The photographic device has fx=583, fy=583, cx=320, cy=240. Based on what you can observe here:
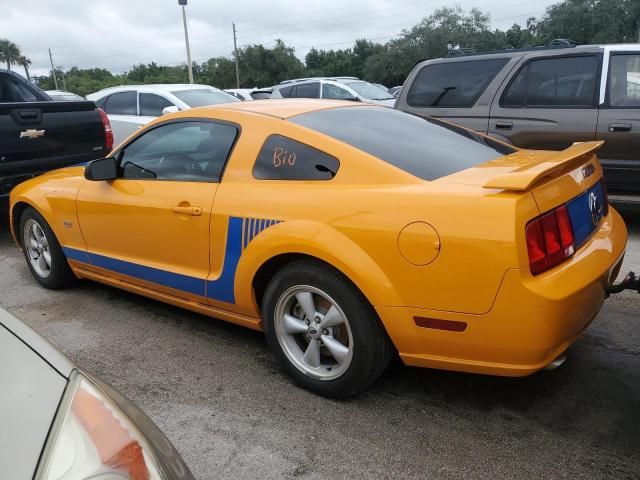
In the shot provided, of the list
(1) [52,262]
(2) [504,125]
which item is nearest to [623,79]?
(2) [504,125]

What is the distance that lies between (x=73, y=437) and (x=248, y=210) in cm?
182

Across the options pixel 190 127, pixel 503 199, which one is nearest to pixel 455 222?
pixel 503 199

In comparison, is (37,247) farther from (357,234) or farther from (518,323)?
(518,323)

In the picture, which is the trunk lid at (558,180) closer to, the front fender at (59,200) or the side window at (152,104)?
the front fender at (59,200)

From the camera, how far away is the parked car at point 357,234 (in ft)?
7.70

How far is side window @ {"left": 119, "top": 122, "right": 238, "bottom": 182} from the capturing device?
3346 millimetres

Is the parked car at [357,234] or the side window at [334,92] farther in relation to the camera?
the side window at [334,92]

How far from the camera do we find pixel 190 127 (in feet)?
11.9

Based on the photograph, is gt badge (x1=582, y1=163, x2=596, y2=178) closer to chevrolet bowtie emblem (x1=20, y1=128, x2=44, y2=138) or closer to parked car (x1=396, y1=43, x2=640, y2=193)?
parked car (x1=396, y1=43, x2=640, y2=193)

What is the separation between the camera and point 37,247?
4.68m

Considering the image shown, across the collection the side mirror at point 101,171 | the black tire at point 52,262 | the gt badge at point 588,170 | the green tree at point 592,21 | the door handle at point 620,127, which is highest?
the green tree at point 592,21

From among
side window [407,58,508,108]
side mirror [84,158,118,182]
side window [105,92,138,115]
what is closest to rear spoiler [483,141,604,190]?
side mirror [84,158,118,182]

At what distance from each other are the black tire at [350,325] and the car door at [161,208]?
62 centimetres

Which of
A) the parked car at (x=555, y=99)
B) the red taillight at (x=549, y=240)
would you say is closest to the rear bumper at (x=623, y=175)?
the parked car at (x=555, y=99)
